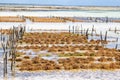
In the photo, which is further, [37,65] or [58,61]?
[58,61]

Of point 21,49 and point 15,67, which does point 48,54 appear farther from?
point 15,67

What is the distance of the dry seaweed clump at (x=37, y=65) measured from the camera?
29.6 meters

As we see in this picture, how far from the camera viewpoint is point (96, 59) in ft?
114

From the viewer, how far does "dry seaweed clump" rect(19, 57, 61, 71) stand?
29.6 metres

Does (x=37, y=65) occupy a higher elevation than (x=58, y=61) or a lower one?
higher

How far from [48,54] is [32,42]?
934cm

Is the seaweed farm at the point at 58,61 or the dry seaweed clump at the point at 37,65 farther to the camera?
the dry seaweed clump at the point at 37,65

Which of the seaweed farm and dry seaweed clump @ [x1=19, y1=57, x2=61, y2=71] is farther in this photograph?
dry seaweed clump @ [x1=19, y1=57, x2=61, y2=71]

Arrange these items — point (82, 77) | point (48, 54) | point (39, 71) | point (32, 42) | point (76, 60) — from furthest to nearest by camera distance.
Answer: point (32, 42) < point (48, 54) < point (76, 60) < point (39, 71) < point (82, 77)

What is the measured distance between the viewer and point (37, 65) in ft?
101

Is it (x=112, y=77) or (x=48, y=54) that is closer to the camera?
(x=112, y=77)

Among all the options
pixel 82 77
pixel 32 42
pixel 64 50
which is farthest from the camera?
pixel 32 42

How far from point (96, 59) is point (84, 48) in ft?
21.9

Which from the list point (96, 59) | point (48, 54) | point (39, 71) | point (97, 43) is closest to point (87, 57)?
point (96, 59)
